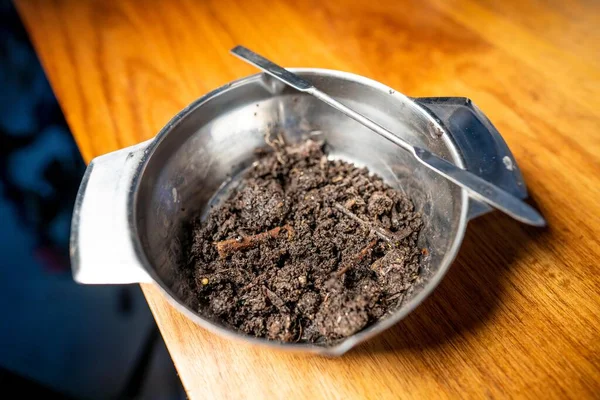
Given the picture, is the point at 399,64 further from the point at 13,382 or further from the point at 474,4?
the point at 13,382

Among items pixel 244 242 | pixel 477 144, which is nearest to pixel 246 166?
pixel 244 242

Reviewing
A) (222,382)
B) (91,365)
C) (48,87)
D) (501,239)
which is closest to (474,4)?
(501,239)

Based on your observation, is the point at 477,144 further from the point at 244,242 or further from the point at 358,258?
the point at 244,242

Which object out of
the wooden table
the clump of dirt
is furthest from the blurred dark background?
the clump of dirt

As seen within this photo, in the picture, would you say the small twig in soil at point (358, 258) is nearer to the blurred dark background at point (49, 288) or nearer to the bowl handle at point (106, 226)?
the bowl handle at point (106, 226)

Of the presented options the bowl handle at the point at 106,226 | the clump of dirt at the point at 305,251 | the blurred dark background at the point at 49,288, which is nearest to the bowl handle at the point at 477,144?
the clump of dirt at the point at 305,251

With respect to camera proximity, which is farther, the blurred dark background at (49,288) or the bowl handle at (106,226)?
the blurred dark background at (49,288)
